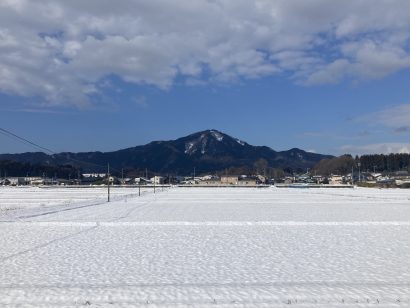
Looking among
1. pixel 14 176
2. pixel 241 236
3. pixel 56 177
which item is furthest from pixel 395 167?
pixel 241 236

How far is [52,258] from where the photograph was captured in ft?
34.5

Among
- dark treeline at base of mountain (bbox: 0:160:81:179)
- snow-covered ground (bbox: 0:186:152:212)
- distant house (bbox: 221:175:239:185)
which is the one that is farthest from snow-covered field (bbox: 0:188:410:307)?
dark treeline at base of mountain (bbox: 0:160:81:179)

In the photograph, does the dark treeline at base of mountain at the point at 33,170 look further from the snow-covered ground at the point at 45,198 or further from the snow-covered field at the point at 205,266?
the snow-covered field at the point at 205,266

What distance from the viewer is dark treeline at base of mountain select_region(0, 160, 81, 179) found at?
189750 millimetres

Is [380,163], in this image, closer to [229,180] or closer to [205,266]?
[229,180]

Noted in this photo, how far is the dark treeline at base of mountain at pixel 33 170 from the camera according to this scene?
190 meters

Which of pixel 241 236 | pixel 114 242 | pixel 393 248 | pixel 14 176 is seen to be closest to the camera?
pixel 393 248

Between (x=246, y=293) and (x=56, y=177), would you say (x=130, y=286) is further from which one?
(x=56, y=177)

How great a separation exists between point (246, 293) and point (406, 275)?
314 cm

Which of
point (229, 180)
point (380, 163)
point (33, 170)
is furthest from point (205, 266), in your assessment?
point (33, 170)

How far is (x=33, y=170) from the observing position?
7643 inches

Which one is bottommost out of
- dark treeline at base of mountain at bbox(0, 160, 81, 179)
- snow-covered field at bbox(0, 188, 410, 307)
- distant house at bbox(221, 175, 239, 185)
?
snow-covered field at bbox(0, 188, 410, 307)

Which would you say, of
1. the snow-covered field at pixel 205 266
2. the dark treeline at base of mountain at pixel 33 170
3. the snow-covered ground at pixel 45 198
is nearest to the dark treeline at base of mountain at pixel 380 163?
the dark treeline at base of mountain at pixel 33 170

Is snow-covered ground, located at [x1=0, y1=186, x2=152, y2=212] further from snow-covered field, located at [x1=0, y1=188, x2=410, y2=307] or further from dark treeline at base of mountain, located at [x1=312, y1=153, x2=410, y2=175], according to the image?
dark treeline at base of mountain, located at [x1=312, y1=153, x2=410, y2=175]
